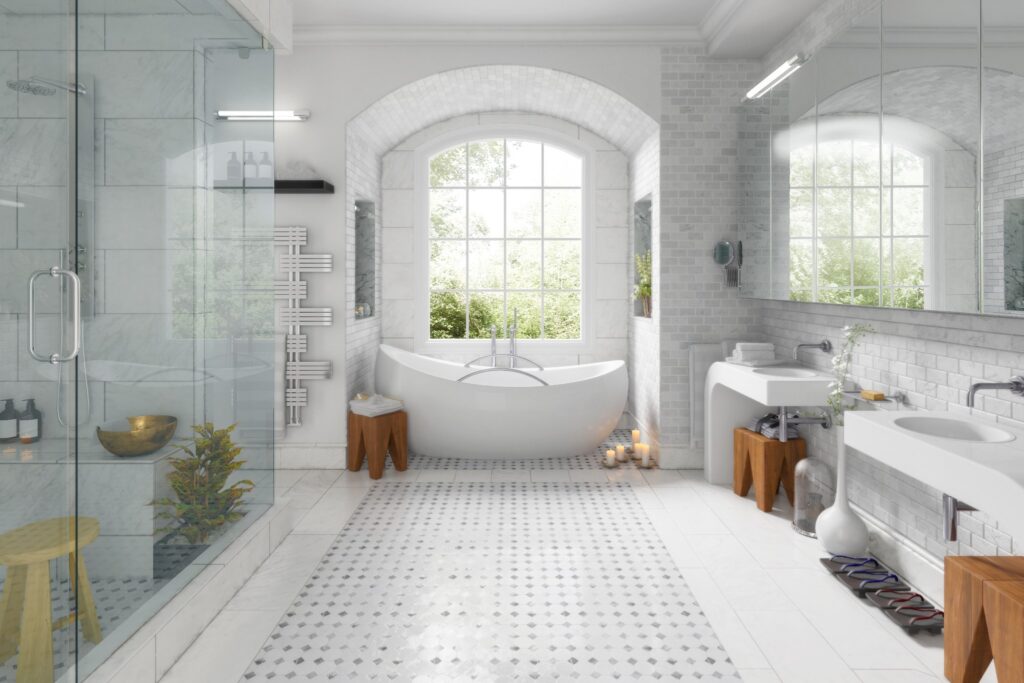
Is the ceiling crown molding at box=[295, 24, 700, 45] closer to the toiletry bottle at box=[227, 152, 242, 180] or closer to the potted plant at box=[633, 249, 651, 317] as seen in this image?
the potted plant at box=[633, 249, 651, 317]

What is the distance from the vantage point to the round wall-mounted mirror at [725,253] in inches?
206

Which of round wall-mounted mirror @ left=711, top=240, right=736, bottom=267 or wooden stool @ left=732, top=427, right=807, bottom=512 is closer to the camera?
wooden stool @ left=732, top=427, right=807, bottom=512

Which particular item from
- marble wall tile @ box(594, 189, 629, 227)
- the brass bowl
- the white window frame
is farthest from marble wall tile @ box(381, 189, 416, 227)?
the brass bowl

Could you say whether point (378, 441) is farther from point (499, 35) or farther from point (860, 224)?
point (860, 224)

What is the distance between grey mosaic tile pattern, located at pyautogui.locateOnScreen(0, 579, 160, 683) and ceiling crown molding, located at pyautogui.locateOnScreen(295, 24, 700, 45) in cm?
401

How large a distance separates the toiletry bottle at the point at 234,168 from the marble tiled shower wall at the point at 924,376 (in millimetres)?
3106

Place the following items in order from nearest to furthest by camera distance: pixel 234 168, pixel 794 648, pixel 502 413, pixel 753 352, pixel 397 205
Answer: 1. pixel 794 648
2. pixel 234 168
3. pixel 753 352
4. pixel 502 413
5. pixel 397 205

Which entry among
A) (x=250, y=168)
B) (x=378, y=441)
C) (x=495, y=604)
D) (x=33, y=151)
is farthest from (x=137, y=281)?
(x=378, y=441)

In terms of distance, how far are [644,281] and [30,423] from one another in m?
4.71

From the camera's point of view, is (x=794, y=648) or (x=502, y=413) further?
(x=502, y=413)

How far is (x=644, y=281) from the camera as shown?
5922 millimetres

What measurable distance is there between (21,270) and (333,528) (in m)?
2.62

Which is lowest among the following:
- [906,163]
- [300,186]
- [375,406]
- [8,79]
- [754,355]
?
[375,406]

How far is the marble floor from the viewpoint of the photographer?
8.46ft
